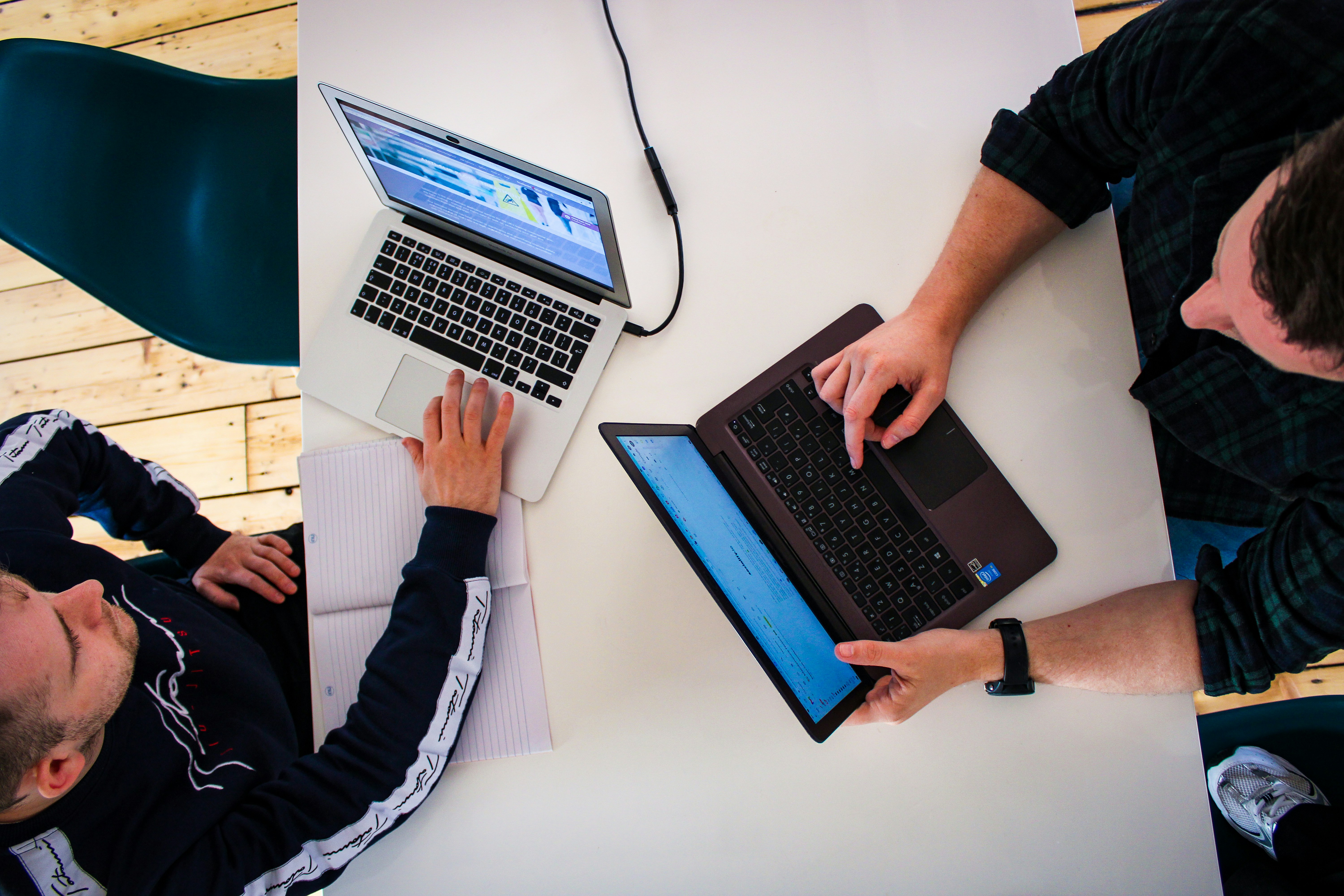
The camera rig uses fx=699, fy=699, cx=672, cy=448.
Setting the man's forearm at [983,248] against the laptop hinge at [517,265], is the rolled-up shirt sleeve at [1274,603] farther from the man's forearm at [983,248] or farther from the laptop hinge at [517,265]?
the laptop hinge at [517,265]

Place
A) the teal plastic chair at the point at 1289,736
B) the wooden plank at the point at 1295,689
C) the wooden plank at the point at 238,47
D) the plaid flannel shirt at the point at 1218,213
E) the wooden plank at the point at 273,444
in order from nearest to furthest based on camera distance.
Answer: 1. the plaid flannel shirt at the point at 1218,213
2. the teal plastic chair at the point at 1289,736
3. the wooden plank at the point at 1295,689
4. the wooden plank at the point at 273,444
5. the wooden plank at the point at 238,47

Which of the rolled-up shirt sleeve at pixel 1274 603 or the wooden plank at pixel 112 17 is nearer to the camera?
the rolled-up shirt sleeve at pixel 1274 603

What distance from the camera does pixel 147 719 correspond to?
32.9 inches

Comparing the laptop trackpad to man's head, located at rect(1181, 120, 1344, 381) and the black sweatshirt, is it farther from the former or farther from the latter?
man's head, located at rect(1181, 120, 1344, 381)

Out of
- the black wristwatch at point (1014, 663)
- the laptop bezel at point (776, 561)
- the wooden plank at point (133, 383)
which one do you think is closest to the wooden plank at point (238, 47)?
the wooden plank at point (133, 383)

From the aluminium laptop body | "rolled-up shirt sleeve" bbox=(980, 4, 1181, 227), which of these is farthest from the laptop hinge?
"rolled-up shirt sleeve" bbox=(980, 4, 1181, 227)

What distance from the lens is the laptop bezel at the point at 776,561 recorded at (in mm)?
701

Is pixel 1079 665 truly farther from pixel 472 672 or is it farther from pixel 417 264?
pixel 417 264

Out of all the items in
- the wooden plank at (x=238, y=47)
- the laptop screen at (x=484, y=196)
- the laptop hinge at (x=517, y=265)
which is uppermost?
the wooden plank at (x=238, y=47)

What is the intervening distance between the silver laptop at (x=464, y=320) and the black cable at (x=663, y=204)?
4 cm

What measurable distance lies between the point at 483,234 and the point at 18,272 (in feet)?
5.92

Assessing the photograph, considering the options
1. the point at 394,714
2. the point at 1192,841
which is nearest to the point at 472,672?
the point at 394,714

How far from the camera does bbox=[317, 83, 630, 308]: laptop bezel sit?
652 mm

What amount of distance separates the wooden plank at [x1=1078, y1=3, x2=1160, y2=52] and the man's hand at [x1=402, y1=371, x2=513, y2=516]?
1646mm
